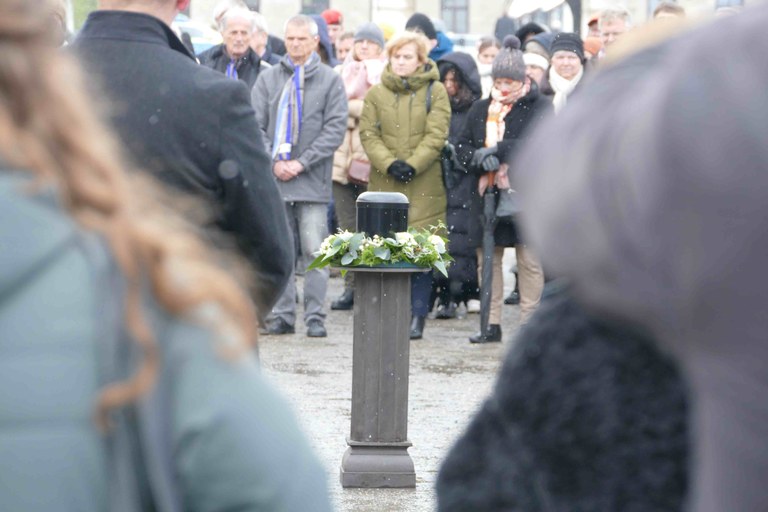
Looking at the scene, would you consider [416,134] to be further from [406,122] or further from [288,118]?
[288,118]

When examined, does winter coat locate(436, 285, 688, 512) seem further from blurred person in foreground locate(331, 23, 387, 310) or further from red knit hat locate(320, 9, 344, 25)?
red knit hat locate(320, 9, 344, 25)

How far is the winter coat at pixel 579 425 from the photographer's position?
1.49 m

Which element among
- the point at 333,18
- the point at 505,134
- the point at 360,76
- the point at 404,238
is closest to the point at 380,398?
the point at 404,238

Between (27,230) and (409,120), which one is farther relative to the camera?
(409,120)

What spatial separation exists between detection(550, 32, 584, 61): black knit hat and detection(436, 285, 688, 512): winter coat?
29.4 ft

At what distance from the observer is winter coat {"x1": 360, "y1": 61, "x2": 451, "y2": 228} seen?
Result: 10.5m

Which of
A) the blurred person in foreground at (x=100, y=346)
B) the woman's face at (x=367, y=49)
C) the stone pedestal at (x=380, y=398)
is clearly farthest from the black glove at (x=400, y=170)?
the blurred person in foreground at (x=100, y=346)

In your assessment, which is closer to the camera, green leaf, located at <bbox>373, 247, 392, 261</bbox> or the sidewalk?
the sidewalk

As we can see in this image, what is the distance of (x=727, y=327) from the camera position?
1.25 meters

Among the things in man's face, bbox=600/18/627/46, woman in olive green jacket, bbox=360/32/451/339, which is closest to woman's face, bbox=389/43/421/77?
woman in olive green jacket, bbox=360/32/451/339

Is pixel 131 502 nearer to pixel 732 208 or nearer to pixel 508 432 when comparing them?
pixel 508 432

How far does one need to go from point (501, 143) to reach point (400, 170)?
2.98ft

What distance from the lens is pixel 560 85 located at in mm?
10352

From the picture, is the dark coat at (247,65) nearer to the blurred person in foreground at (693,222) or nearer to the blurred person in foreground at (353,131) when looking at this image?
the blurred person in foreground at (353,131)
